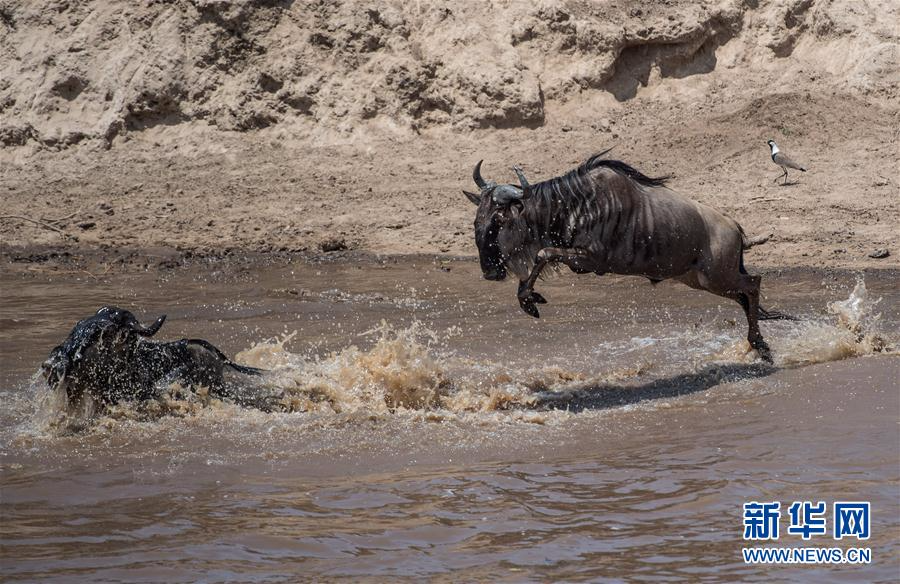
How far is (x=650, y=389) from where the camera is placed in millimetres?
7680

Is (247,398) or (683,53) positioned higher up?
(683,53)

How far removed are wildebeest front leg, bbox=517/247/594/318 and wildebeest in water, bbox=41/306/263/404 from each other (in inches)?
66.1

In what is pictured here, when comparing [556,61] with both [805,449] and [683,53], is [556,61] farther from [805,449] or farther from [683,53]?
[805,449]

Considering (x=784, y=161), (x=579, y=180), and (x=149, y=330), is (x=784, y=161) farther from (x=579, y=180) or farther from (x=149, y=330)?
(x=149, y=330)

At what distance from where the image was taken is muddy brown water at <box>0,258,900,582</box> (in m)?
4.73

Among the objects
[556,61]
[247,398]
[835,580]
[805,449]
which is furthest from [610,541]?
[556,61]

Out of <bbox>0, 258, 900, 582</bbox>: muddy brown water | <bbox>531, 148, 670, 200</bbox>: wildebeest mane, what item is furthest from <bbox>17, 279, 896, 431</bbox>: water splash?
<bbox>531, 148, 670, 200</bbox>: wildebeest mane

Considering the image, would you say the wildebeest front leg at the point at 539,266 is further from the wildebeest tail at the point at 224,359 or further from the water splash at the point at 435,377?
the wildebeest tail at the point at 224,359

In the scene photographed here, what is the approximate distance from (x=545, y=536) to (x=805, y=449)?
1.72m

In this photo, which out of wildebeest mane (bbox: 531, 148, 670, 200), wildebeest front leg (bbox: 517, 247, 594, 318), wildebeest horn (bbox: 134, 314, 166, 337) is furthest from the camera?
wildebeest mane (bbox: 531, 148, 670, 200)

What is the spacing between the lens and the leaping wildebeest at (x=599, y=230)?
734cm

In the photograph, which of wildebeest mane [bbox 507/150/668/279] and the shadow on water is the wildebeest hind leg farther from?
wildebeest mane [bbox 507/150/668/279]

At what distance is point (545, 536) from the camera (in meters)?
4.88

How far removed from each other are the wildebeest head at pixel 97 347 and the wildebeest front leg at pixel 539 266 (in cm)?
205
